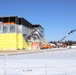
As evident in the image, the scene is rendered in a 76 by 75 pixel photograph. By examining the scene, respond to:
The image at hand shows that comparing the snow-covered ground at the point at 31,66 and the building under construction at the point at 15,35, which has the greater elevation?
the building under construction at the point at 15,35

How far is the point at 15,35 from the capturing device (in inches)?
3632

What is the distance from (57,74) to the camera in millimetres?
8234

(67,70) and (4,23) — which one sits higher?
(4,23)

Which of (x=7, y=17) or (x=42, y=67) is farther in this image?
(x=7, y=17)

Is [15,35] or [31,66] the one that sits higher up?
[15,35]

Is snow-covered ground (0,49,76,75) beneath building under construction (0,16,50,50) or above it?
beneath

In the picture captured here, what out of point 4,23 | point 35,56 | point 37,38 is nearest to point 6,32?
point 4,23

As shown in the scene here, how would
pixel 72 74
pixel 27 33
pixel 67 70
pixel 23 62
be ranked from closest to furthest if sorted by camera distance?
pixel 72 74 → pixel 67 70 → pixel 23 62 → pixel 27 33

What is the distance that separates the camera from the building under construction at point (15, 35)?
90688mm

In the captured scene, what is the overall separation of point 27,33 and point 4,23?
15.1 meters

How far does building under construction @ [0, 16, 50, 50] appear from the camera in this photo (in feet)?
298

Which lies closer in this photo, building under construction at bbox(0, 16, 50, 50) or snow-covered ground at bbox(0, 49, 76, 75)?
snow-covered ground at bbox(0, 49, 76, 75)

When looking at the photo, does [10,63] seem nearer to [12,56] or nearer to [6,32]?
[12,56]

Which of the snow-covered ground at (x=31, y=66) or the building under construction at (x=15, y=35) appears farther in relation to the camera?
the building under construction at (x=15, y=35)
